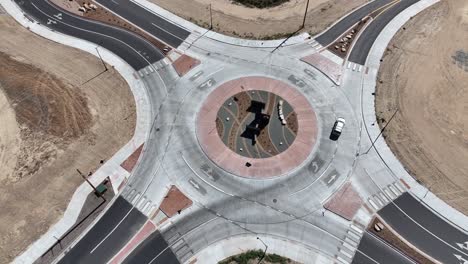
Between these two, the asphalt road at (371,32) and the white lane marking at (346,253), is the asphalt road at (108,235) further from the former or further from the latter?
the asphalt road at (371,32)

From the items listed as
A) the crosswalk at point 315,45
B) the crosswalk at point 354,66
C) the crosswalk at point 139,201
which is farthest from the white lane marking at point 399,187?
the crosswalk at point 139,201

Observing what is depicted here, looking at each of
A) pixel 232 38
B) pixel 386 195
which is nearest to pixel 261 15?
pixel 232 38

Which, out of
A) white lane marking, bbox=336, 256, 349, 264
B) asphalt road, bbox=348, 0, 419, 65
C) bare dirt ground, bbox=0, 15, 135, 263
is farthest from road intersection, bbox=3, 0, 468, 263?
bare dirt ground, bbox=0, 15, 135, 263

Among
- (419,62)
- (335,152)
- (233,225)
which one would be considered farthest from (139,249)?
(419,62)

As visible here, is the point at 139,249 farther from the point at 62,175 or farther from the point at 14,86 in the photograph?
the point at 14,86

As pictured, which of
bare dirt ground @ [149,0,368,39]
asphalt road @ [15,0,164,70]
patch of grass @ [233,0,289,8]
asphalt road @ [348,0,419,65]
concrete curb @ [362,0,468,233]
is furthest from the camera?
patch of grass @ [233,0,289,8]

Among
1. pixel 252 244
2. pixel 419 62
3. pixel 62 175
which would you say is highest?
pixel 419 62

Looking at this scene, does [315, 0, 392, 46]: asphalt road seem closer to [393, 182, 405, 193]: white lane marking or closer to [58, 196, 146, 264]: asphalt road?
[393, 182, 405, 193]: white lane marking
